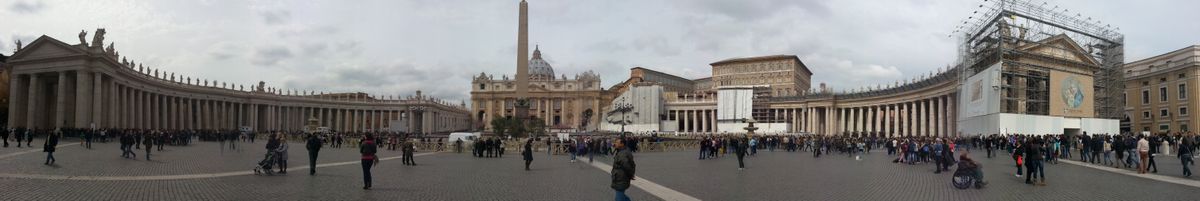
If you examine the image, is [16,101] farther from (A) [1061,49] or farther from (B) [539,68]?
(B) [539,68]

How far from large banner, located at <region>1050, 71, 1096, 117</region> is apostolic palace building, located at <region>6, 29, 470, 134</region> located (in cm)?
5147

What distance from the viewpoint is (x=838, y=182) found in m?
15.3

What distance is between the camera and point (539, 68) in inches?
5955

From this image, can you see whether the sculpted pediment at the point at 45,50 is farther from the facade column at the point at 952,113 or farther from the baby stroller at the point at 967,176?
the facade column at the point at 952,113

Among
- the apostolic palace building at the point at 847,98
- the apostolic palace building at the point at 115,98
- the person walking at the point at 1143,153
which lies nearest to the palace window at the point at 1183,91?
the apostolic palace building at the point at 847,98

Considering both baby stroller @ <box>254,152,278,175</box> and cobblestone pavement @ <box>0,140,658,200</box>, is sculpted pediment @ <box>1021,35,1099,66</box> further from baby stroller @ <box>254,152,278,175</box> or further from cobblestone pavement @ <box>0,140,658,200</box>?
baby stroller @ <box>254,152,278,175</box>

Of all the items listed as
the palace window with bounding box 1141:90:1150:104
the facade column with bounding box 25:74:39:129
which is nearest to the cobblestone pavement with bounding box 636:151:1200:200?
the facade column with bounding box 25:74:39:129

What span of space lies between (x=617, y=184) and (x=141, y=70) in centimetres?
5701

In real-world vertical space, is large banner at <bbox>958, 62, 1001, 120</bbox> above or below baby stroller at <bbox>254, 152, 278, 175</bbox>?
above

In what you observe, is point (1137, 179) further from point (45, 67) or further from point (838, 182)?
point (45, 67)

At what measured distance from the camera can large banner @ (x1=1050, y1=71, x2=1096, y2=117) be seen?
39.2 m

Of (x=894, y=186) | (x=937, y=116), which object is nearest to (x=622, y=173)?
(x=894, y=186)

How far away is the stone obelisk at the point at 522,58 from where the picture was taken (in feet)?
169

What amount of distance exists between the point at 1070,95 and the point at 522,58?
3409cm
